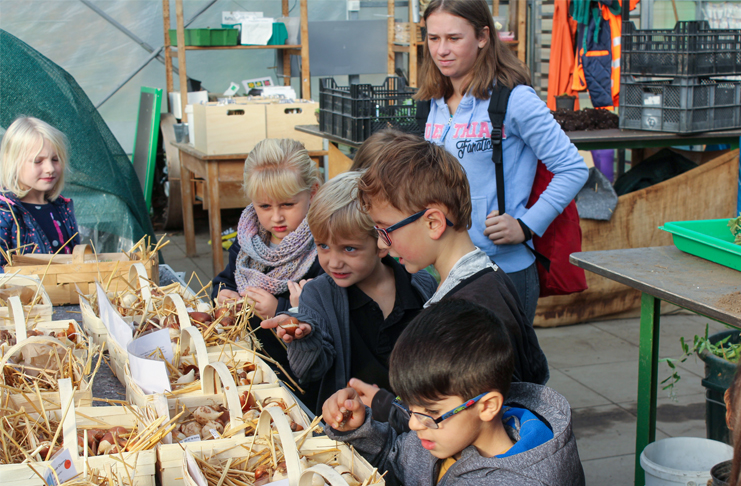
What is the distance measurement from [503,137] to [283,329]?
44.9 inches

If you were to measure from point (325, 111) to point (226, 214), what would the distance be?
10.8 feet

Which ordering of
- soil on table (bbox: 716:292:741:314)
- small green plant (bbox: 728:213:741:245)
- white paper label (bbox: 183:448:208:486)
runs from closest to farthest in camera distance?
white paper label (bbox: 183:448:208:486) < soil on table (bbox: 716:292:741:314) < small green plant (bbox: 728:213:741:245)

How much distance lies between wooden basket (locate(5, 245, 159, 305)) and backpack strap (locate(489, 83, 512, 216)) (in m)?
1.25

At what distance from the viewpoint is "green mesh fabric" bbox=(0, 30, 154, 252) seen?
366 centimetres

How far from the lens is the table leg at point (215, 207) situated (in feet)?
17.1

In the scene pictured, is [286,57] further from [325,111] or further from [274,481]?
[274,481]

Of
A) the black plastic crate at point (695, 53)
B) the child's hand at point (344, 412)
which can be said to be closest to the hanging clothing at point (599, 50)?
the black plastic crate at point (695, 53)

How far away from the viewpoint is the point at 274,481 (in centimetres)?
120

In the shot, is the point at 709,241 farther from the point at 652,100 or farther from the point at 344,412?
the point at 652,100

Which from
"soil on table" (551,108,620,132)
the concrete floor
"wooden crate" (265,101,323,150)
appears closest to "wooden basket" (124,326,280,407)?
the concrete floor

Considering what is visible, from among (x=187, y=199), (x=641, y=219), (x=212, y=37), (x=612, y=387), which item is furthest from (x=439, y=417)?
(x=212, y=37)

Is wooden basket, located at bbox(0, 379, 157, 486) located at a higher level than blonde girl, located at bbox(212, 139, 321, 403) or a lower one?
lower

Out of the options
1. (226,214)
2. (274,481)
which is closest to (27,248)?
(274,481)

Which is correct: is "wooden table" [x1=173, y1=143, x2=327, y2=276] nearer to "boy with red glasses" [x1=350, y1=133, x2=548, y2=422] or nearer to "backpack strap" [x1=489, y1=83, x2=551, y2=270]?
"backpack strap" [x1=489, y1=83, x2=551, y2=270]
